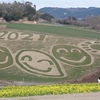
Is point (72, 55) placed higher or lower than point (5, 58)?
higher

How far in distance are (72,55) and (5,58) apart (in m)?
8.52

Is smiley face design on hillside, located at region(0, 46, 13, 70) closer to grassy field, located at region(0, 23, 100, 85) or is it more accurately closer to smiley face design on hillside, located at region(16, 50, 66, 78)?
grassy field, located at region(0, 23, 100, 85)

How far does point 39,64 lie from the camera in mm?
42938

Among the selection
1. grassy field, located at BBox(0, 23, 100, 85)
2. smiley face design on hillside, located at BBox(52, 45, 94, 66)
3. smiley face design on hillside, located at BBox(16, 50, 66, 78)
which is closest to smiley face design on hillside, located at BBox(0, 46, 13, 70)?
grassy field, located at BBox(0, 23, 100, 85)

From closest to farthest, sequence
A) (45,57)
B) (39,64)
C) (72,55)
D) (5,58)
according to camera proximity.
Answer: (39,64), (5,58), (45,57), (72,55)

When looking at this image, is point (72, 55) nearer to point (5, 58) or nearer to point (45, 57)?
point (45, 57)

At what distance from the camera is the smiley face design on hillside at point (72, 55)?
145ft

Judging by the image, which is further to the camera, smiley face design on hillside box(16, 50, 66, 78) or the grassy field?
smiley face design on hillside box(16, 50, 66, 78)

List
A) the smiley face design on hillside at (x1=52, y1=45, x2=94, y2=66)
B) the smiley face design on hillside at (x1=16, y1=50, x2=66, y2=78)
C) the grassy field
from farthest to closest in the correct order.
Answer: the smiley face design on hillside at (x1=52, y1=45, x2=94, y2=66)
the smiley face design on hillside at (x1=16, y1=50, x2=66, y2=78)
the grassy field

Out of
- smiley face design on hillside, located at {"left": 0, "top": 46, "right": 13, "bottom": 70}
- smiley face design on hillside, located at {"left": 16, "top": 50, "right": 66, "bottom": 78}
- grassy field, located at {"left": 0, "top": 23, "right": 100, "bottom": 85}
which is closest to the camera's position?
grassy field, located at {"left": 0, "top": 23, "right": 100, "bottom": 85}

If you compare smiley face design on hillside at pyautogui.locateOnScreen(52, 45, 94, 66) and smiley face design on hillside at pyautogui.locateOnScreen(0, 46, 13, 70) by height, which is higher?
smiley face design on hillside at pyautogui.locateOnScreen(52, 45, 94, 66)

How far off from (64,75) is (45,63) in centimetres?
462

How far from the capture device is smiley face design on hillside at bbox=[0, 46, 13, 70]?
42.4m

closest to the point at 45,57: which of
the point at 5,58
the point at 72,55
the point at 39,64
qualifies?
the point at 39,64
